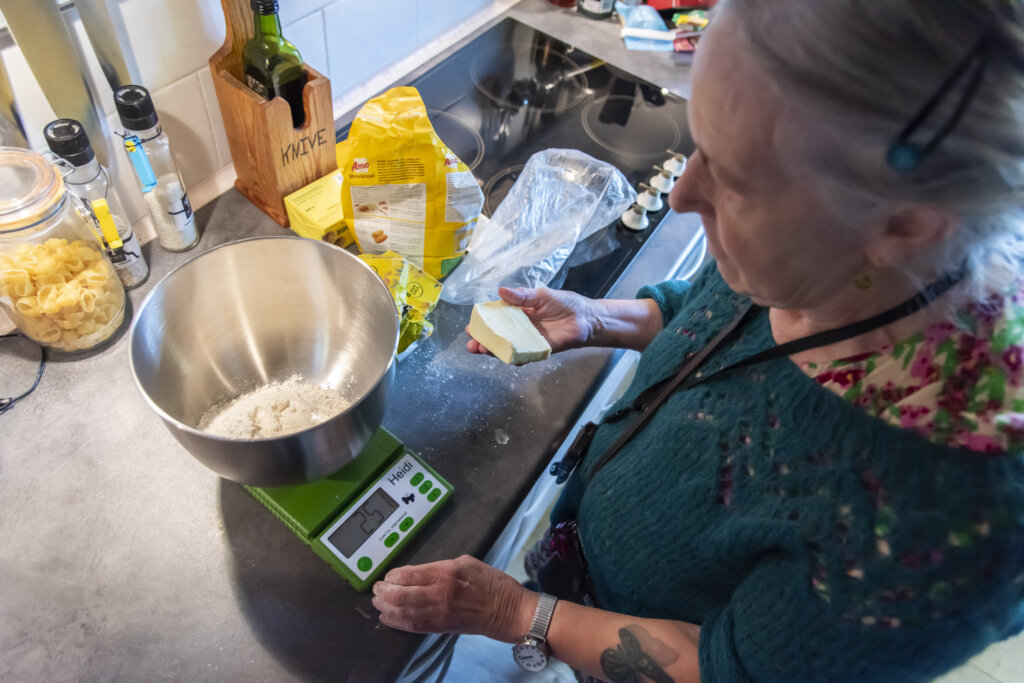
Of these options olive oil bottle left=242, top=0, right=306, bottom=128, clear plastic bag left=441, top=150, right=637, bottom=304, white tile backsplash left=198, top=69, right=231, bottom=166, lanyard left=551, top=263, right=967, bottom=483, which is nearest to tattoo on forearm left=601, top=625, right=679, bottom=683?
lanyard left=551, top=263, right=967, bottom=483

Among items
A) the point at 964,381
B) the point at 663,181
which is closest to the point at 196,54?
the point at 663,181

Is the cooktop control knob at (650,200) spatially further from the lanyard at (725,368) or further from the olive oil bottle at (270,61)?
the olive oil bottle at (270,61)

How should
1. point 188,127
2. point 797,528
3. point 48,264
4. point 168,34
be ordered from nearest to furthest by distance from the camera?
point 797,528 < point 48,264 < point 168,34 < point 188,127

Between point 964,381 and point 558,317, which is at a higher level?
point 964,381

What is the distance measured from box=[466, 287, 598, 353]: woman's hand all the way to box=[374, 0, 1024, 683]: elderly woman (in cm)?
23

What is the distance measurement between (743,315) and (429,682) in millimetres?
817

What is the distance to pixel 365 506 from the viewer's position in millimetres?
702

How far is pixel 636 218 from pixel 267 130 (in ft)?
1.99

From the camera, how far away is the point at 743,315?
0.64m

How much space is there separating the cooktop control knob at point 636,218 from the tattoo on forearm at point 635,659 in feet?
2.20

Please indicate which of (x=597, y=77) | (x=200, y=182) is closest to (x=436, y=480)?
(x=200, y=182)

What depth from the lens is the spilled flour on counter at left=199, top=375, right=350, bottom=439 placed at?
710 mm

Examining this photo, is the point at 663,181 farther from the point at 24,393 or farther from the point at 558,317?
the point at 24,393

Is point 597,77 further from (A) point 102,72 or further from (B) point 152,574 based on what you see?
(B) point 152,574
